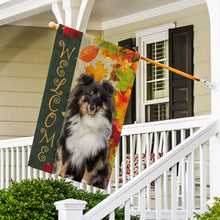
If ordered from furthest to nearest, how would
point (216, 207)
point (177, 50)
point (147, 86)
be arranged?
point (147, 86), point (177, 50), point (216, 207)

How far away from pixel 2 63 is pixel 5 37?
43 cm

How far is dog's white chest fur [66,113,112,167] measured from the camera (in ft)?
13.9

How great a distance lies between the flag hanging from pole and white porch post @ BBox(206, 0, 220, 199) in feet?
2.16

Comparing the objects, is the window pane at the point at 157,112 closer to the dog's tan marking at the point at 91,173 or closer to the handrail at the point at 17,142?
the handrail at the point at 17,142

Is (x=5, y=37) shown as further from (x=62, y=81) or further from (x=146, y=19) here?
(x=62, y=81)

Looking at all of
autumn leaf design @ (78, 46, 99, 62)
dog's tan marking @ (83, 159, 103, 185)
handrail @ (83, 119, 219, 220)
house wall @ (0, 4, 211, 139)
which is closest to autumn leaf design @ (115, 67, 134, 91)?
autumn leaf design @ (78, 46, 99, 62)

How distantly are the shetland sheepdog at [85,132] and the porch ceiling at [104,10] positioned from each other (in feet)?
8.76

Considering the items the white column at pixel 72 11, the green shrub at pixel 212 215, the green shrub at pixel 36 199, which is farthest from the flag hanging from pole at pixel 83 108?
the white column at pixel 72 11

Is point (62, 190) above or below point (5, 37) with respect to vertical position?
below

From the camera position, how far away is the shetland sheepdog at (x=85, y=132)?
167 inches

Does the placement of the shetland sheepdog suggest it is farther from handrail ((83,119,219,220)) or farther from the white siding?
the white siding

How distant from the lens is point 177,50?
7.31 metres

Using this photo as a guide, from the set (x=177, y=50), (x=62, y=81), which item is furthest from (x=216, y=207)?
(x=177, y=50)

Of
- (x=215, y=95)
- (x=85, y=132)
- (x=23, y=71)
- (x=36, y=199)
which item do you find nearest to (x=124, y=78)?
(x=85, y=132)
